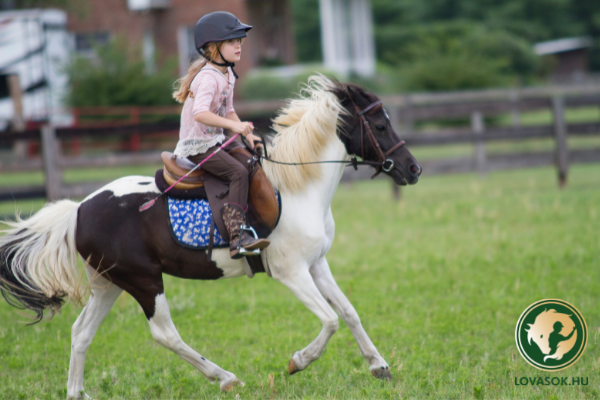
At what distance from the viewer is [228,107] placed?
4.24 metres

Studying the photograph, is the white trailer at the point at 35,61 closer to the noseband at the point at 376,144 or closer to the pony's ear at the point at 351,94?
the pony's ear at the point at 351,94

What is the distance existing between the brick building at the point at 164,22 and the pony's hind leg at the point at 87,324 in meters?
23.3

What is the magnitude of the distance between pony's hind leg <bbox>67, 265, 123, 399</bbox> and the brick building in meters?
23.3

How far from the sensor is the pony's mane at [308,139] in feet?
13.9

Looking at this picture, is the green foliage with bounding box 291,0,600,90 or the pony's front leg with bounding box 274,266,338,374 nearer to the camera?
the pony's front leg with bounding box 274,266,338,374

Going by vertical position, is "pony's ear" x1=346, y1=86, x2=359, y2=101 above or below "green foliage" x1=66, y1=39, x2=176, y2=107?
above

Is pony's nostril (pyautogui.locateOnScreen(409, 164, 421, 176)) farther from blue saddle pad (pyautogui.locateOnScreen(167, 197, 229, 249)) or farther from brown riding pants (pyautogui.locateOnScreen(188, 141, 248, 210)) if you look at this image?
blue saddle pad (pyautogui.locateOnScreen(167, 197, 229, 249))

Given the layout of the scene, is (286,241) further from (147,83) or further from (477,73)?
(477,73)

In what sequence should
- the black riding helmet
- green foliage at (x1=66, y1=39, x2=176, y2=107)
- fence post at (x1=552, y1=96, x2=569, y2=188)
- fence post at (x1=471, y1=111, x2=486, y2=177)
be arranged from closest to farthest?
1. the black riding helmet
2. fence post at (x1=552, y1=96, x2=569, y2=188)
3. fence post at (x1=471, y1=111, x2=486, y2=177)
4. green foliage at (x1=66, y1=39, x2=176, y2=107)

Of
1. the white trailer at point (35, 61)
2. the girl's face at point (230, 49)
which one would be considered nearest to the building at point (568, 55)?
the white trailer at point (35, 61)

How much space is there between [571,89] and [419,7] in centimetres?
3213

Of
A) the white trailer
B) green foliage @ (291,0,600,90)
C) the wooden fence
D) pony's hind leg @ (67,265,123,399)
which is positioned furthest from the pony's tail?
green foliage @ (291,0,600,90)

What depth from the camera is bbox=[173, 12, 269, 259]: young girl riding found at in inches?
153

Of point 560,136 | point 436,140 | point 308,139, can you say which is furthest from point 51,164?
point 560,136
